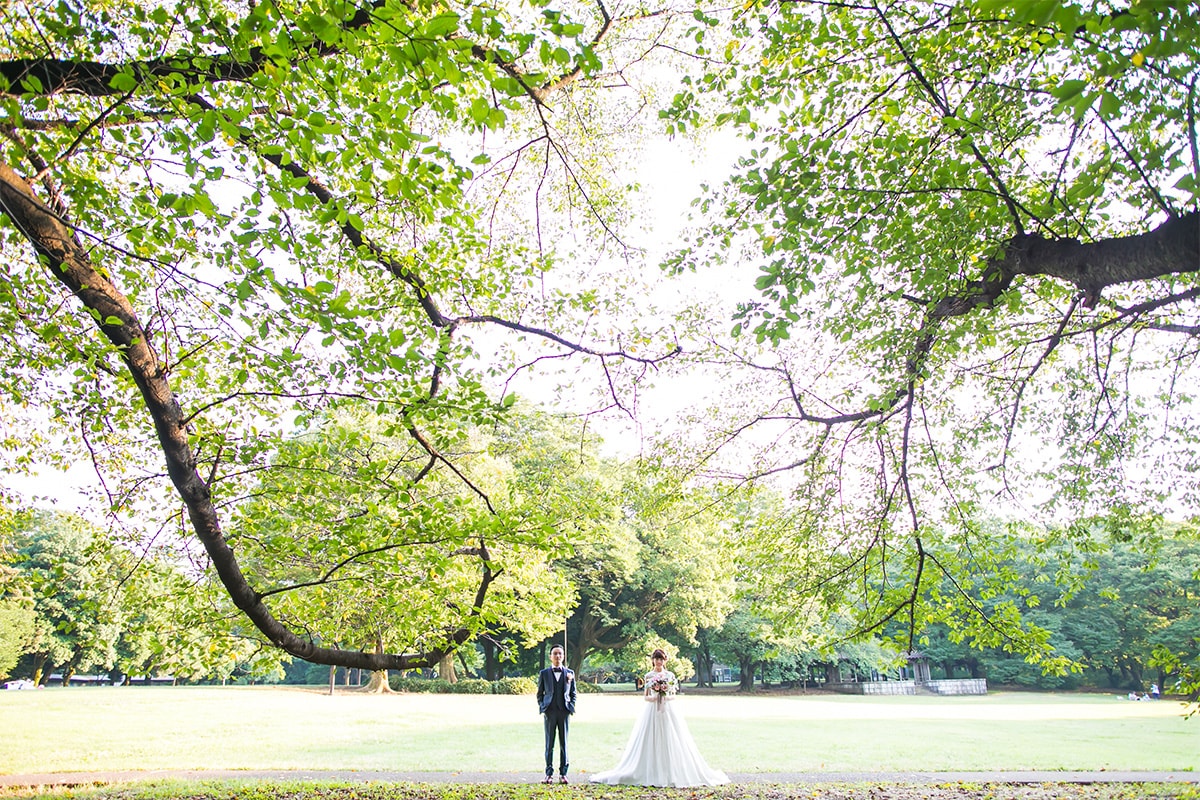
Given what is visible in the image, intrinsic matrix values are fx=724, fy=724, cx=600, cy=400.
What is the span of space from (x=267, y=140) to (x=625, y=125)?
5924 millimetres

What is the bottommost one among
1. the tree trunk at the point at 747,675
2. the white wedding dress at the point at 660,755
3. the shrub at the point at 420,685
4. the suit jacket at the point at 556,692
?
the tree trunk at the point at 747,675

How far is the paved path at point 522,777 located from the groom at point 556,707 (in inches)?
16.6

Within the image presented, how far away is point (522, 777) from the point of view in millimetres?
10375

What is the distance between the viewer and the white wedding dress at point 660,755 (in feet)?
33.0

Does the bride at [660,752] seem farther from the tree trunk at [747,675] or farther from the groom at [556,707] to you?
the tree trunk at [747,675]

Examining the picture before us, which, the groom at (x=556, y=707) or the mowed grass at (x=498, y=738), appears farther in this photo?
the mowed grass at (x=498, y=738)

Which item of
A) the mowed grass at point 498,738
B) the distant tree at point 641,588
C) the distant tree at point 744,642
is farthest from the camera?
the distant tree at point 744,642

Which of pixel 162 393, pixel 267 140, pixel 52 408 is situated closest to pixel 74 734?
pixel 52 408

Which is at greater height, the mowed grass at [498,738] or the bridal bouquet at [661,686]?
the bridal bouquet at [661,686]

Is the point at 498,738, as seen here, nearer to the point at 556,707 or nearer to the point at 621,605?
the point at 556,707

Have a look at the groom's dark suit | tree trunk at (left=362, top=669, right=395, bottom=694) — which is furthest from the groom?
tree trunk at (left=362, top=669, right=395, bottom=694)

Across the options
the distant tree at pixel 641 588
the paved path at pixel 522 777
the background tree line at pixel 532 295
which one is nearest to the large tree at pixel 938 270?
the background tree line at pixel 532 295

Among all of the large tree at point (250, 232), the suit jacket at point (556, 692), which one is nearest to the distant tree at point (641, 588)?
the suit jacket at point (556, 692)

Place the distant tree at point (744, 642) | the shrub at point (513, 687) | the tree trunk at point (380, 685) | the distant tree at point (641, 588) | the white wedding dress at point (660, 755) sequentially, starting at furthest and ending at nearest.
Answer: the distant tree at point (744, 642), the distant tree at point (641, 588), the shrub at point (513, 687), the tree trunk at point (380, 685), the white wedding dress at point (660, 755)
